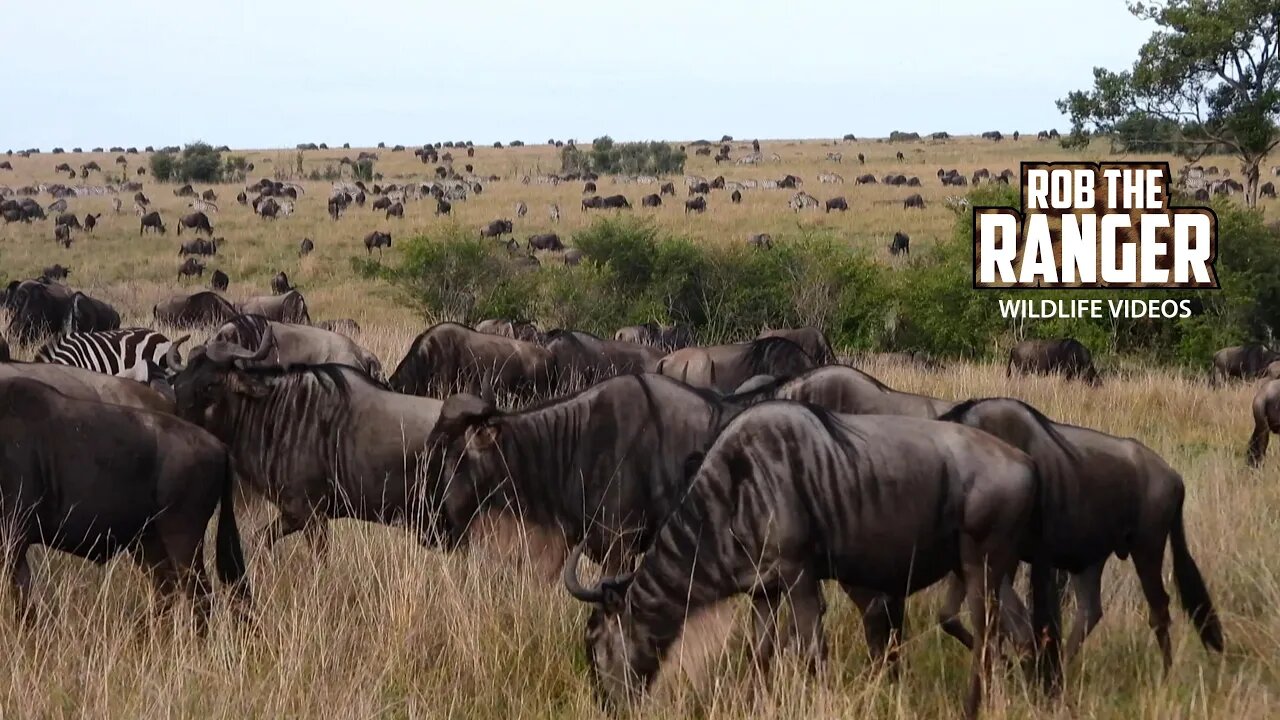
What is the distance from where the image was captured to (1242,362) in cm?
1440

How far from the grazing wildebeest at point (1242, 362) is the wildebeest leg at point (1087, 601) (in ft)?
32.9

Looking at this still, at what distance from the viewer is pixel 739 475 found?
423 centimetres

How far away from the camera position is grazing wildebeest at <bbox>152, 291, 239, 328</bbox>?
16.8 m

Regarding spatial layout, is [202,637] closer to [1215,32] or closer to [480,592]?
[480,592]

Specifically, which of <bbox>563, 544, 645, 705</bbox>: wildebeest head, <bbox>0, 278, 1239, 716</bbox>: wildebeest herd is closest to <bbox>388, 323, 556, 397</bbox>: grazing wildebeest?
<bbox>0, 278, 1239, 716</bbox>: wildebeest herd

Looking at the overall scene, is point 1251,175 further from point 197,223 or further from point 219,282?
point 197,223

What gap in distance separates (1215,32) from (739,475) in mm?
26939

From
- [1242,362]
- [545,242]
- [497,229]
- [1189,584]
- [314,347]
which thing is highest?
[497,229]

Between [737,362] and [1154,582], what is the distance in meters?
5.11

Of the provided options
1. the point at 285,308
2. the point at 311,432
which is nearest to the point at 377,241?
the point at 285,308

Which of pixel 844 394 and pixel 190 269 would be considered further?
pixel 190 269

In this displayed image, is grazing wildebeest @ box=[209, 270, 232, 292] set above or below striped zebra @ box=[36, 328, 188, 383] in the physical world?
below

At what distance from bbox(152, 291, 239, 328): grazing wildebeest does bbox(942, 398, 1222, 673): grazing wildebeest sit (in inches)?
533

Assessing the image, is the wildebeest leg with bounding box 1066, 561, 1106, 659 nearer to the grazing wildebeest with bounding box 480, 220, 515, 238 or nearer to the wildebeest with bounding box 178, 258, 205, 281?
the wildebeest with bounding box 178, 258, 205, 281
